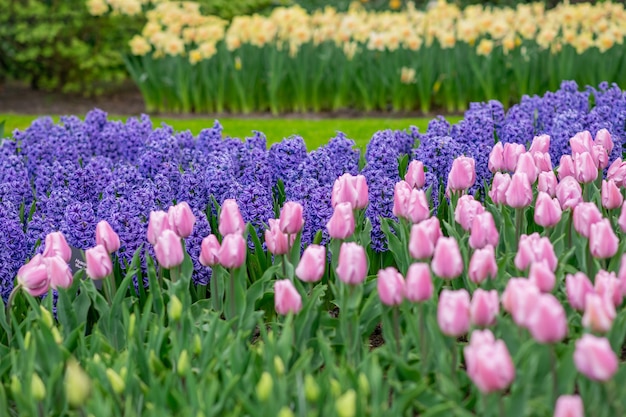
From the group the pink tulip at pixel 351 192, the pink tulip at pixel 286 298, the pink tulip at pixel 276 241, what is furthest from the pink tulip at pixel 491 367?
the pink tulip at pixel 351 192

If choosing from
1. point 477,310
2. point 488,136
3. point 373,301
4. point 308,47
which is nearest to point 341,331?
point 373,301

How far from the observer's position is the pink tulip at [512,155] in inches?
150

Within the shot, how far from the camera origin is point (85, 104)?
1004cm

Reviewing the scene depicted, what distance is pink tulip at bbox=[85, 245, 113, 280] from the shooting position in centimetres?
297

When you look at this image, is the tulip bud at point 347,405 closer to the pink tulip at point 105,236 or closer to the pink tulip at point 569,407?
the pink tulip at point 569,407

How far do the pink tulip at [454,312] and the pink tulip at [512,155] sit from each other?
1627 mm

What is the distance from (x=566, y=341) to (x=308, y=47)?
5.69 meters

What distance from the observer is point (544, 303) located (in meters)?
2.11

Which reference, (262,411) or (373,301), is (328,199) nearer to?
(373,301)

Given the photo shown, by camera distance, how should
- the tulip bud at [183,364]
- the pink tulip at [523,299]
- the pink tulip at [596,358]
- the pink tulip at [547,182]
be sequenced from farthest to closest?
1. the pink tulip at [547,182]
2. the tulip bud at [183,364]
3. the pink tulip at [523,299]
4. the pink tulip at [596,358]

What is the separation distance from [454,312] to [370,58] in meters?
5.98

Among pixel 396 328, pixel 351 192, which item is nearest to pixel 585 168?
pixel 351 192

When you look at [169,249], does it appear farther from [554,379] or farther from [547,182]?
[547,182]

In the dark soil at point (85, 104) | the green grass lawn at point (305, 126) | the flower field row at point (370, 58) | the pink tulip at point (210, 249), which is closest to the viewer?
the pink tulip at point (210, 249)
